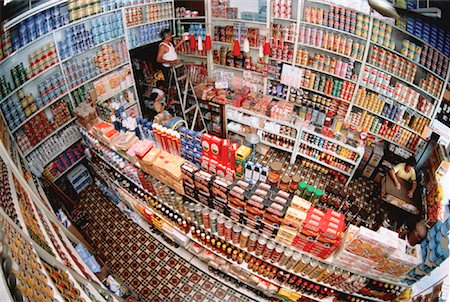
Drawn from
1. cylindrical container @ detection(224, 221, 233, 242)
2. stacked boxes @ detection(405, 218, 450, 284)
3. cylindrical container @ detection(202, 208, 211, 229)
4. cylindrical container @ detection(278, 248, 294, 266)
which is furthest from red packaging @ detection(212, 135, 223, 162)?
stacked boxes @ detection(405, 218, 450, 284)

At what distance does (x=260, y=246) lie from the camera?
3719mm

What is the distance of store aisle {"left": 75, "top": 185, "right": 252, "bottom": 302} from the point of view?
470 cm

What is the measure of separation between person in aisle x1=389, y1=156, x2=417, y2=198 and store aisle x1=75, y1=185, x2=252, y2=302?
3.40 metres

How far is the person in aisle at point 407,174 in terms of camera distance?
512 centimetres

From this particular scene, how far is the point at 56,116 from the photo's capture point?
214 inches

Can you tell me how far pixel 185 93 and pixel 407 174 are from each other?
15.9 ft

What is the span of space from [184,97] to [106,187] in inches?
104

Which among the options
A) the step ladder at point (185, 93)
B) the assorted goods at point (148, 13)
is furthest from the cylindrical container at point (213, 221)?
the assorted goods at point (148, 13)

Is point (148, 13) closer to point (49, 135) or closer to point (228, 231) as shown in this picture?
point (49, 135)

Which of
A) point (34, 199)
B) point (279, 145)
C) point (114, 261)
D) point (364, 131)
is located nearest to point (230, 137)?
point (279, 145)

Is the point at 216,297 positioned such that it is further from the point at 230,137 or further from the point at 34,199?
the point at 230,137

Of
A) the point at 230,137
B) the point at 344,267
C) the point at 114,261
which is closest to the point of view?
the point at 344,267

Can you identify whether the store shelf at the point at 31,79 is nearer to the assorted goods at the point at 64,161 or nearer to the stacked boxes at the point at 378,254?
the assorted goods at the point at 64,161

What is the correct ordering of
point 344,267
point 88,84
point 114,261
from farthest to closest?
1. point 88,84
2. point 114,261
3. point 344,267
